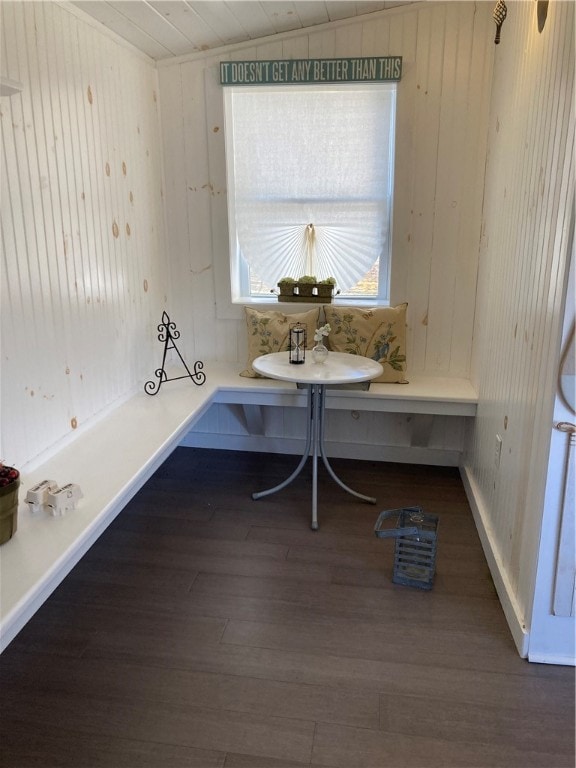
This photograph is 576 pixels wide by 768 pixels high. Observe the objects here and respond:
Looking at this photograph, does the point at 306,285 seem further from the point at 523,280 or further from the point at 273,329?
the point at 523,280

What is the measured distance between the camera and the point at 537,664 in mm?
1918

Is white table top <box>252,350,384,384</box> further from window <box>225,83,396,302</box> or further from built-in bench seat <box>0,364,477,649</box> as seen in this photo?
window <box>225,83,396,302</box>

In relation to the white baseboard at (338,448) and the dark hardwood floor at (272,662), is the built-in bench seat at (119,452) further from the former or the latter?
the dark hardwood floor at (272,662)

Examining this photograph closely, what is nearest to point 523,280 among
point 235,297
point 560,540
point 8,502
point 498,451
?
point 498,451

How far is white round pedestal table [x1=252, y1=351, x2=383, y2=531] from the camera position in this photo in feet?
8.48

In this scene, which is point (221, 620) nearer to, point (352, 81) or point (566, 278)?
point (566, 278)

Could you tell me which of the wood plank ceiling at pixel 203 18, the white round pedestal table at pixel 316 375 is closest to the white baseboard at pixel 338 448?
the white round pedestal table at pixel 316 375

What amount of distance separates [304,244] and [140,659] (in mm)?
2304

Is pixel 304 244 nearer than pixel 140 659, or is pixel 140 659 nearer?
pixel 140 659

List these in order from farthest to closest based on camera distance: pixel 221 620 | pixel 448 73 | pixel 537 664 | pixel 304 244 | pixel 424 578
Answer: pixel 304 244 → pixel 448 73 → pixel 424 578 → pixel 221 620 → pixel 537 664

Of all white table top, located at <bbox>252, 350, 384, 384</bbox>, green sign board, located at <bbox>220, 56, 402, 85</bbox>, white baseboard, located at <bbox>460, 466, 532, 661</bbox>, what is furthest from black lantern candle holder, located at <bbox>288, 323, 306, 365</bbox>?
green sign board, located at <bbox>220, 56, 402, 85</bbox>

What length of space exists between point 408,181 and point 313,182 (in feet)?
1.72

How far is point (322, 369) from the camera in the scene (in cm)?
273

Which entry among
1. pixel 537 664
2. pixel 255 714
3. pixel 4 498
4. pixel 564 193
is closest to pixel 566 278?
pixel 564 193
